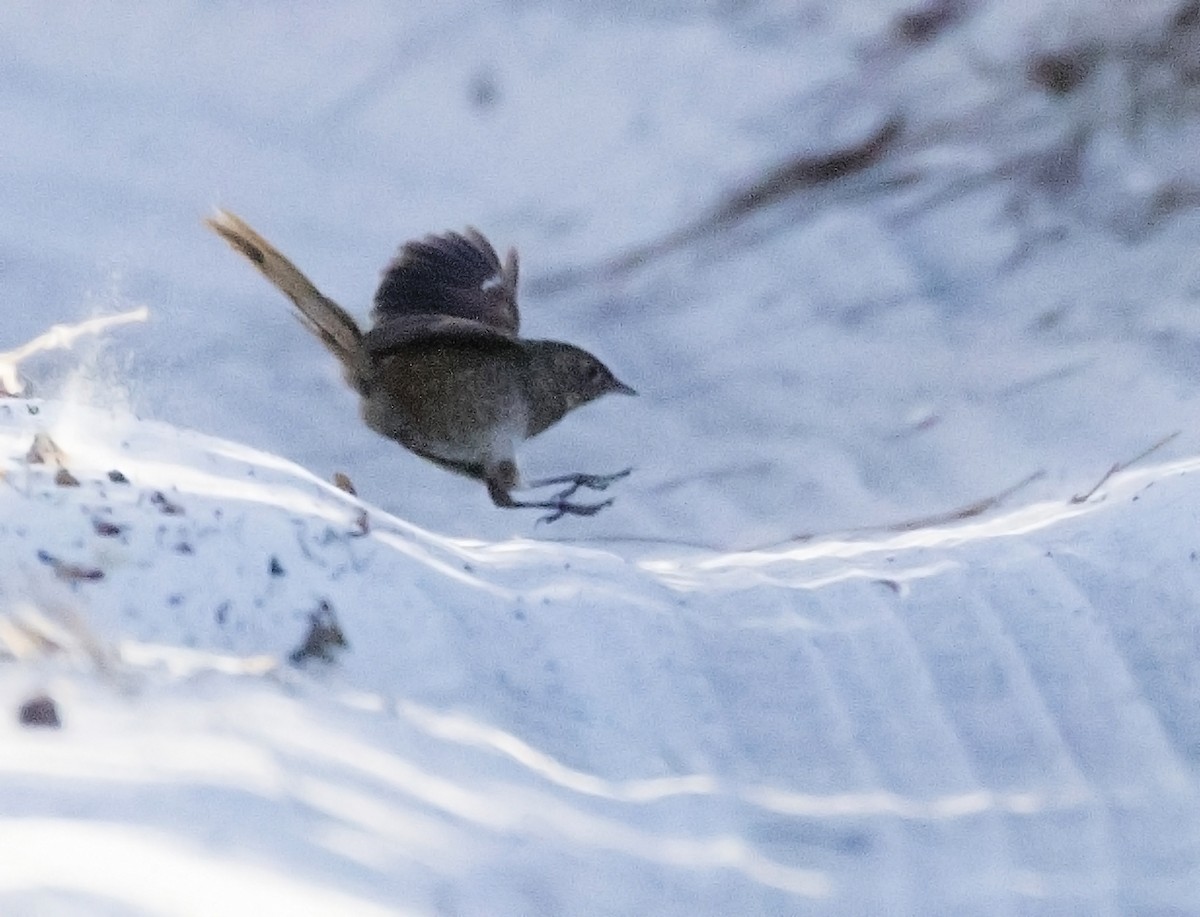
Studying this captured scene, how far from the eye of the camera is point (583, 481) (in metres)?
0.80

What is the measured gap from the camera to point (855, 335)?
2.61ft

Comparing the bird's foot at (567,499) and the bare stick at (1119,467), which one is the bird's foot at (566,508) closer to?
the bird's foot at (567,499)

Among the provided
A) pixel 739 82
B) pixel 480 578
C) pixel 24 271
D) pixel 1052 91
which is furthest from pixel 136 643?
pixel 1052 91

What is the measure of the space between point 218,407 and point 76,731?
38 cm

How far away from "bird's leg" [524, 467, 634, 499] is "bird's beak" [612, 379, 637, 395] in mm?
52

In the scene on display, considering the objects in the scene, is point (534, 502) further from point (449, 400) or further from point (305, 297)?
point (305, 297)

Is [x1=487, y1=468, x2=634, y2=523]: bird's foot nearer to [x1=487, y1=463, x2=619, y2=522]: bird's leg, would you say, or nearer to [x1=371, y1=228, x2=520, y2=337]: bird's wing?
[x1=487, y1=463, x2=619, y2=522]: bird's leg

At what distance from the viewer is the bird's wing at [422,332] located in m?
0.69

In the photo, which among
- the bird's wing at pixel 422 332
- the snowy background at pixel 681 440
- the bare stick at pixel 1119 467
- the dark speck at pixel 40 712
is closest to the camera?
the dark speck at pixel 40 712

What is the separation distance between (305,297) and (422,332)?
0.07 metres

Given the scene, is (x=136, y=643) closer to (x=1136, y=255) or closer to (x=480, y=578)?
(x=480, y=578)

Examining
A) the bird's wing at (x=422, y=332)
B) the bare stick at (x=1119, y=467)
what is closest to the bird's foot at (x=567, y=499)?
the bird's wing at (x=422, y=332)

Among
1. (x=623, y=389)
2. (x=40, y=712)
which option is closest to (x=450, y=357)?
(x=623, y=389)

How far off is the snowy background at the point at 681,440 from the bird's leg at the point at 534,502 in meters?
0.02
